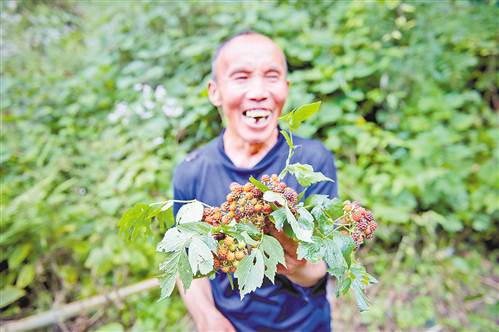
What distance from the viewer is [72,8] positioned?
3352 millimetres

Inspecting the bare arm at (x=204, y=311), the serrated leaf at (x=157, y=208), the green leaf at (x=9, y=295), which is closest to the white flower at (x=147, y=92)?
the green leaf at (x=9, y=295)

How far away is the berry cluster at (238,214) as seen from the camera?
0.58m

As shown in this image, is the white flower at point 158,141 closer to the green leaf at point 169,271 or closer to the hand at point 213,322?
the hand at point 213,322

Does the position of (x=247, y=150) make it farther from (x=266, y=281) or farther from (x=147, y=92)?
(x=147, y=92)

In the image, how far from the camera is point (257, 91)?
1033 millimetres

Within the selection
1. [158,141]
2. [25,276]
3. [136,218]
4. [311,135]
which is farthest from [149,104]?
[136,218]

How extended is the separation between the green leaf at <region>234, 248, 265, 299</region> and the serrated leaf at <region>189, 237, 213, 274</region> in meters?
0.06

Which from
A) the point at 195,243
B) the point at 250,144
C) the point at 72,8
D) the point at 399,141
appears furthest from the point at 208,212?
the point at 72,8

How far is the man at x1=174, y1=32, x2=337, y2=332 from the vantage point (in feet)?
3.48

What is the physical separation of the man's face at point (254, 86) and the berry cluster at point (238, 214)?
460mm

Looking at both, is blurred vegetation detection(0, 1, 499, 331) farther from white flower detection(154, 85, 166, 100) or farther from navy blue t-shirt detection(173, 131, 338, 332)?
navy blue t-shirt detection(173, 131, 338, 332)

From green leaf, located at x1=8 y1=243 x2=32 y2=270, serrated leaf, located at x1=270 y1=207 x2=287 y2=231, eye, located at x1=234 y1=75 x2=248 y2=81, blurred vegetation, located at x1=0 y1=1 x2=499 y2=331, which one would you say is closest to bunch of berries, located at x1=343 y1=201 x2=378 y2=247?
serrated leaf, located at x1=270 y1=207 x2=287 y2=231

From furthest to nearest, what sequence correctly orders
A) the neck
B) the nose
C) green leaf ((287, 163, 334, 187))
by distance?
the neck
the nose
green leaf ((287, 163, 334, 187))

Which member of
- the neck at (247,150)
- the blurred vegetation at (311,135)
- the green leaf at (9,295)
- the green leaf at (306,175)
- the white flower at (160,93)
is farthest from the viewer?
the white flower at (160,93)
